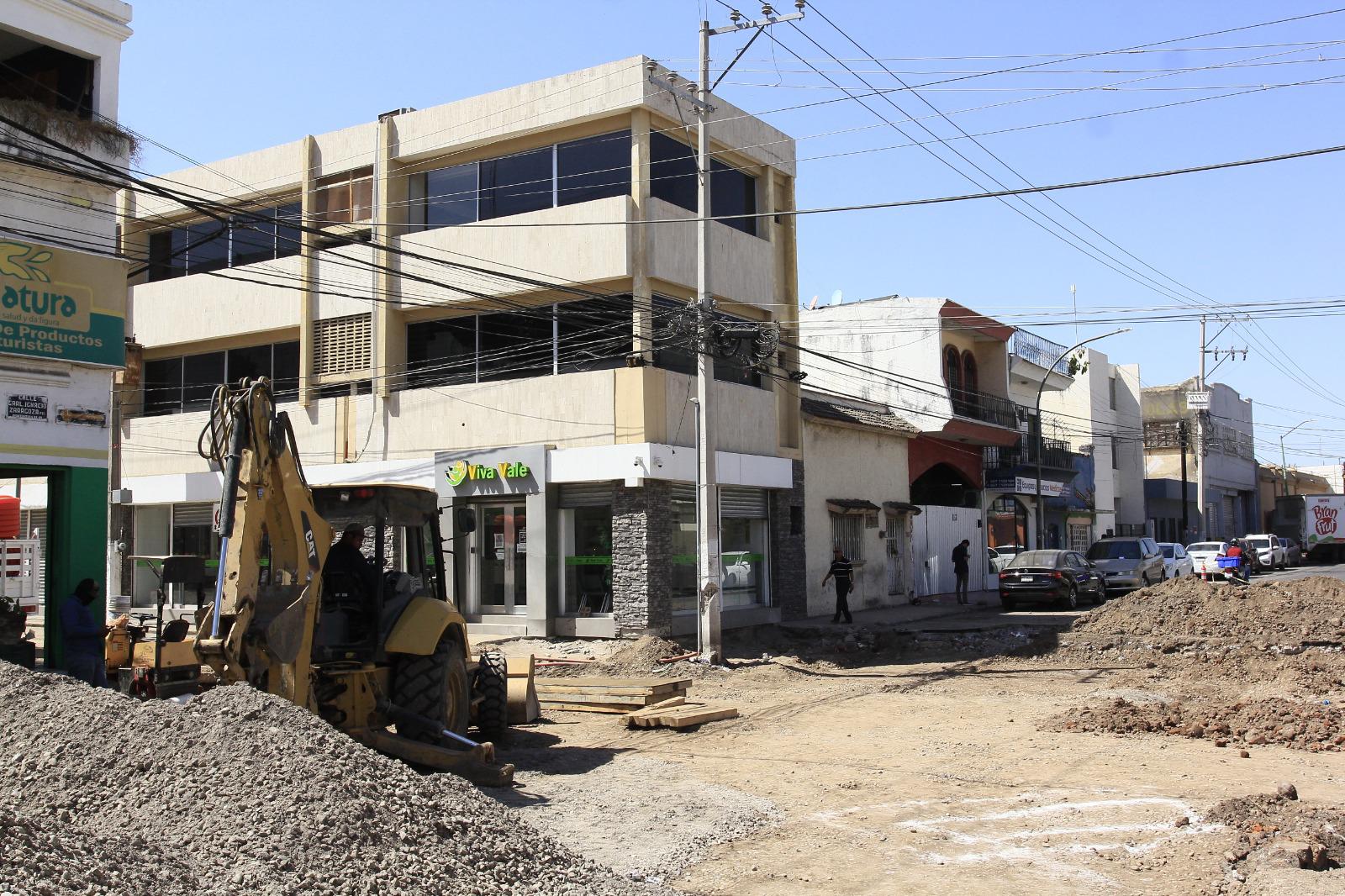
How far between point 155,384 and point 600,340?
44.4 ft

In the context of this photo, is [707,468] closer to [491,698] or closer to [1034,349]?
[491,698]

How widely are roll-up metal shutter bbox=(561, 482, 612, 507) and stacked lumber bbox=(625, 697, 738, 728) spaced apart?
323 inches

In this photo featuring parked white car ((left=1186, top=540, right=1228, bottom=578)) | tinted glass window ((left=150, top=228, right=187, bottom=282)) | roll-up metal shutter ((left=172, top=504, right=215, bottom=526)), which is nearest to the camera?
roll-up metal shutter ((left=172, top=504, right=215, bottom=526))

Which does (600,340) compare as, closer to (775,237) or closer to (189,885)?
(775,237)

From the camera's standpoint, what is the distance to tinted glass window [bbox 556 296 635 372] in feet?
74.5

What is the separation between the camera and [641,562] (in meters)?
21.8

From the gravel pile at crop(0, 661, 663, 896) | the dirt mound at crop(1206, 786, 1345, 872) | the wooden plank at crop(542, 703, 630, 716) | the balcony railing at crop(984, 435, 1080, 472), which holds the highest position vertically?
the balcony railing at crop(984, 435, 1080, 472)

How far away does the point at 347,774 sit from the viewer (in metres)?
6.34

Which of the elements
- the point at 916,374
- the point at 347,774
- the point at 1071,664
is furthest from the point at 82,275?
the point at 916,374

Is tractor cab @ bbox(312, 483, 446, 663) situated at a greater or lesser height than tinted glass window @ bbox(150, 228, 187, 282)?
lesser

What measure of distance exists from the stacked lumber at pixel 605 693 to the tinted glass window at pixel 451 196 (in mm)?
12633

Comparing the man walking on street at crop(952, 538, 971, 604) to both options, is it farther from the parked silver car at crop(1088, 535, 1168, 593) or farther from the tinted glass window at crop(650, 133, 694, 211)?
the tinted glass window at crop(650, 133, 694, 211)

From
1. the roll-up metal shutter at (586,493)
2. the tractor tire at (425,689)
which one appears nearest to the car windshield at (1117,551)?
the roll-up metal shutter at (586,493)

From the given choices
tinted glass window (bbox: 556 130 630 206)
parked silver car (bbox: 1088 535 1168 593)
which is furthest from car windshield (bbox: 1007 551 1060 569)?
tinted glass window (bbox: 556 130 630 206)
